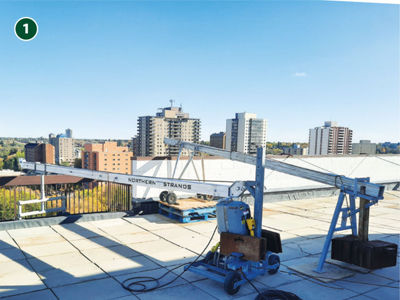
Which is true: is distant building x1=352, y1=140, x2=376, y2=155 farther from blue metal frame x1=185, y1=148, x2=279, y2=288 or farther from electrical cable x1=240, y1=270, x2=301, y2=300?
electrical cable x1=240, y1=270, x2=301, y2=300

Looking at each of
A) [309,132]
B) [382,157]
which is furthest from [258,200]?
[309,132]

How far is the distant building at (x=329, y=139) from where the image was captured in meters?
104

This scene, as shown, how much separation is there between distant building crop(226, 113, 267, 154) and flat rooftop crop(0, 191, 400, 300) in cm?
5551

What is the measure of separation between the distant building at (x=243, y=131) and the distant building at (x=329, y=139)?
123 ft

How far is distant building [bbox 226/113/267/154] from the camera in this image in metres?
68.7

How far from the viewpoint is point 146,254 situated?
8836mm

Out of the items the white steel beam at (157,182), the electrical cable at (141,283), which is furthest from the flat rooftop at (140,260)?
the white steel beam at (157,182)

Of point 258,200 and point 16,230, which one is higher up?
point 258,200

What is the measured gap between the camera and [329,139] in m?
104

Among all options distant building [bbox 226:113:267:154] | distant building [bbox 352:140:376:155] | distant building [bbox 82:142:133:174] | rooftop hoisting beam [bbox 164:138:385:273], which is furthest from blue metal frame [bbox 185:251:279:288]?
distant building [bbox 82:142:133:174]

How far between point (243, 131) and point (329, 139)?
44.8m

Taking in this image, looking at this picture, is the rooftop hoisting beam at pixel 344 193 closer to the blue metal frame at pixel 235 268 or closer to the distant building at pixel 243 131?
the blue metal frame at pixel 235 268

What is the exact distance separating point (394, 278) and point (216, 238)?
15.7 feet

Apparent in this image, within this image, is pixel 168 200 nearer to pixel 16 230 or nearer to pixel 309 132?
pixel 16 230
